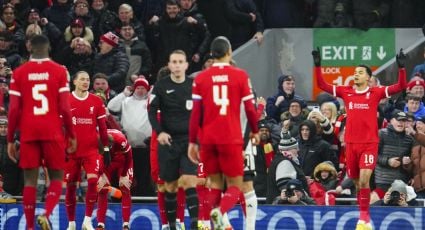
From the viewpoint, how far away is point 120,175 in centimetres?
2114

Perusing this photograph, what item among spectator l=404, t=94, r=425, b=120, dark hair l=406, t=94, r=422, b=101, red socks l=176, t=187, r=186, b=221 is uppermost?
dark hair l=406, t=94, r=422, b=101

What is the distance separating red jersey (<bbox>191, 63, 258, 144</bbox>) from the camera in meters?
17.1

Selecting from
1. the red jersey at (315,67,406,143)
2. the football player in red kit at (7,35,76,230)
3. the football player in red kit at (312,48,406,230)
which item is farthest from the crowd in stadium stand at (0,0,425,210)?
the football player in red kit at (7,35,76,230)

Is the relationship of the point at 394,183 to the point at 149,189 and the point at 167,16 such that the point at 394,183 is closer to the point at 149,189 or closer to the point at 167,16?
the point at 149,189

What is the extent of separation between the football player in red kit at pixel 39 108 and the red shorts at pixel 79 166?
270 centimetres

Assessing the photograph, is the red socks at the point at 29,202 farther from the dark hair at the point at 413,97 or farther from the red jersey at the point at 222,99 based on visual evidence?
the dark hair at the point at 413,97

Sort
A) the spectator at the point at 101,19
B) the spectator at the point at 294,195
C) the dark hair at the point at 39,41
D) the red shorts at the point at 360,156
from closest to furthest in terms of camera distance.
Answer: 1. the dark hair at the point at 39,41
2. the red shorts at the point at 360,156
3. the spectator at the point at 294,195
4. the spectator at the point at 101,19

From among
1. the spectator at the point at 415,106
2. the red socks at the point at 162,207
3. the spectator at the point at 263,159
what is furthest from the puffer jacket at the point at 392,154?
the red socks at the point at 162,207

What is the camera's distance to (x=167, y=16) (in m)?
25.3

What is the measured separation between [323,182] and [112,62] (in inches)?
201

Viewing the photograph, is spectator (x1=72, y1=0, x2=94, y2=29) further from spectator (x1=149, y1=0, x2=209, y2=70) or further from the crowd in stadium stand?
spectator (x1=149, y1=0, x2=209, y2=70)

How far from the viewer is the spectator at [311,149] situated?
22016mm

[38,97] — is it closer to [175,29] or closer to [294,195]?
[294,195]

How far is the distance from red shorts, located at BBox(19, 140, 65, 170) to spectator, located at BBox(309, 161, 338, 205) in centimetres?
508
